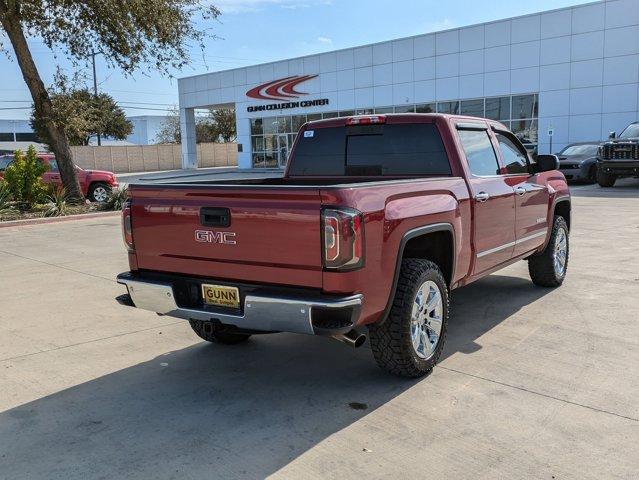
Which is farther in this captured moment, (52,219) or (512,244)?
(52,219)

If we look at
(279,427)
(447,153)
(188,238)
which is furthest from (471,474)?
(447,153)

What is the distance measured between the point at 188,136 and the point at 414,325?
46.4m

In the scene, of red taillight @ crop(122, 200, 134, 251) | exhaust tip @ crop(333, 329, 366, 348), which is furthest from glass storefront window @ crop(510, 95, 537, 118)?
exhaust tip @ crop(333, 329, 366, 348)

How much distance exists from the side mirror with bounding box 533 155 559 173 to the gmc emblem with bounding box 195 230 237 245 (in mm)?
3800

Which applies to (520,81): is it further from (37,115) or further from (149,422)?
(149,422)

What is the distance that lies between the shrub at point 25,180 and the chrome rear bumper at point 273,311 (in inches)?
543

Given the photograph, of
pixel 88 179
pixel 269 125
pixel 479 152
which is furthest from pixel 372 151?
pixel 269 125

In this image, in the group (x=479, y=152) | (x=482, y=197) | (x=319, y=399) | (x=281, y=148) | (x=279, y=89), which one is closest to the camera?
(x=319, y=399)

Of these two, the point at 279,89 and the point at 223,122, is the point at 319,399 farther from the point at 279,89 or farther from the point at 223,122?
the point at 223,122

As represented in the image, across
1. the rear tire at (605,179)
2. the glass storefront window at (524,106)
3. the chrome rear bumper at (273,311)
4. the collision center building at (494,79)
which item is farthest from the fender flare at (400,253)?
the glass storefront window at (524,106)

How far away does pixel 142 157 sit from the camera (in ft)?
177

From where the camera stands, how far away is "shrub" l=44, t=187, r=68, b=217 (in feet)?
50.8

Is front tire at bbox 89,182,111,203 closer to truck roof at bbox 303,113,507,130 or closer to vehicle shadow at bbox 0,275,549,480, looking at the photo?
truck roof at bbox 303,113,507,130

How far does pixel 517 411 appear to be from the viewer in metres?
3.73
